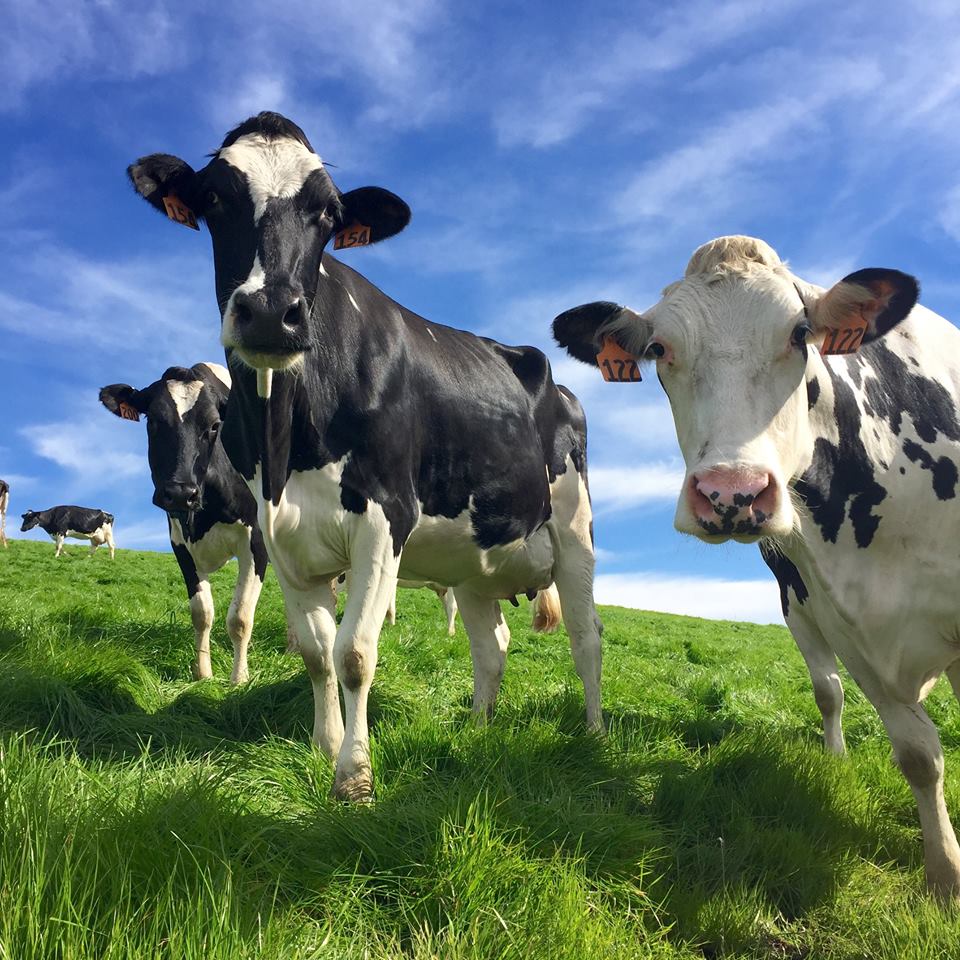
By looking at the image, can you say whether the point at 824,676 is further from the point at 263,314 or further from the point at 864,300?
the point at 263,314

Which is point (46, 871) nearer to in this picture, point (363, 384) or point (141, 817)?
point (141, 817)

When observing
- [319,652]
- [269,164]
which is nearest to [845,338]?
[269,164]

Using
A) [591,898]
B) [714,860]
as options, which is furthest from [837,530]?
[591,898]

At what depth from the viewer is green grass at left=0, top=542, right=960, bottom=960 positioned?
250 centimetres

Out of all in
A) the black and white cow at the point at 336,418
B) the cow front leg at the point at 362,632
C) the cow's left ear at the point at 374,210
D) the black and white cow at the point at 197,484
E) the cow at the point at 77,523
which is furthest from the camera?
the cow at the point at 77,523

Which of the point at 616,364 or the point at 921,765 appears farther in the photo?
the point at 616,364

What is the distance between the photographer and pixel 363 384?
15.5 ft

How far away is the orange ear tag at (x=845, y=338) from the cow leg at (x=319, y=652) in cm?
296

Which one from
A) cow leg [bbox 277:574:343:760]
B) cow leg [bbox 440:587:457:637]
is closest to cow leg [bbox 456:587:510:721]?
cow leg [bbox 277:574:343:760]

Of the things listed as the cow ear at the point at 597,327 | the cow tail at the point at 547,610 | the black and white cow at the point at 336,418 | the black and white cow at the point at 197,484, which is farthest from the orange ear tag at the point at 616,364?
the black and white cow at the point at 197,484

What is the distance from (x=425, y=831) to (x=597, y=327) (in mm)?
2602

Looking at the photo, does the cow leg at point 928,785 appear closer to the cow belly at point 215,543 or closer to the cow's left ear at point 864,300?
the cow's left ear at point 864,300

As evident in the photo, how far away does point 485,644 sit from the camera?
21.8 feet

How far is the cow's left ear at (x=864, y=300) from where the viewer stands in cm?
372
